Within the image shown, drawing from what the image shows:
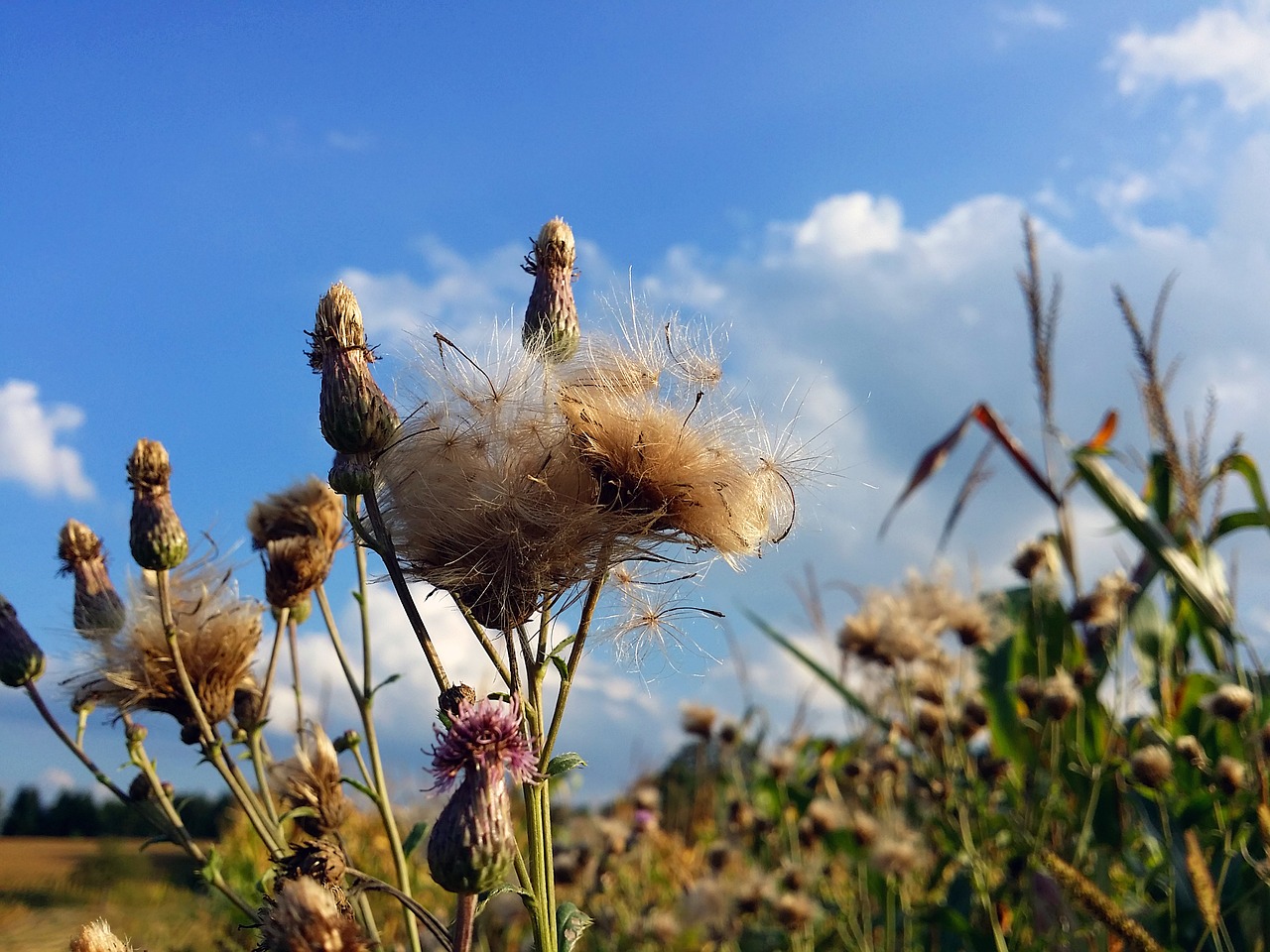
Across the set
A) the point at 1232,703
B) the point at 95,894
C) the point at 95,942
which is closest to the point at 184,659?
the point at 95,942

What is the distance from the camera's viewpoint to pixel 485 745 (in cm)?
137

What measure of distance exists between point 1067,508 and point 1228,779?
89.8 inches

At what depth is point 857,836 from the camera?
4504mm

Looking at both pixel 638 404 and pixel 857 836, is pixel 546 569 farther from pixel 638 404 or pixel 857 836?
pixel 857 836

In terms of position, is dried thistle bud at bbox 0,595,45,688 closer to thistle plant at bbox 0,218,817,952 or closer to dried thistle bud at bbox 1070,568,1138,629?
thistle plant at bbox 0,218,817,952

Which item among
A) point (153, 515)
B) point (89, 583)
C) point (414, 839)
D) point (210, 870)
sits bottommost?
point (210, 870)

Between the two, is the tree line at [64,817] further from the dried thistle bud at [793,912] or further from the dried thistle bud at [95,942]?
the dried thistle bud at [95,942]

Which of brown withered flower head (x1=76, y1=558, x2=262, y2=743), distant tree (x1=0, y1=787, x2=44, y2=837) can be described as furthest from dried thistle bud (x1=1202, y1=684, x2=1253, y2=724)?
distant tree (x1=0, y1=787, x2=44, y2=837)

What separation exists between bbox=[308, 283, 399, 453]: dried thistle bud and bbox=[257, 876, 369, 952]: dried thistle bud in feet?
2.22

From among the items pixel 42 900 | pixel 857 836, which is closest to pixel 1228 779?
pixel 857 836

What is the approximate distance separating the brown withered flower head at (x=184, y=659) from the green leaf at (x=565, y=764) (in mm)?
956

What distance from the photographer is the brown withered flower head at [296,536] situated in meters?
2.20

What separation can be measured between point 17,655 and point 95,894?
20.8 ft

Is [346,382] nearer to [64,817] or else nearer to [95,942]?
[95,942]
